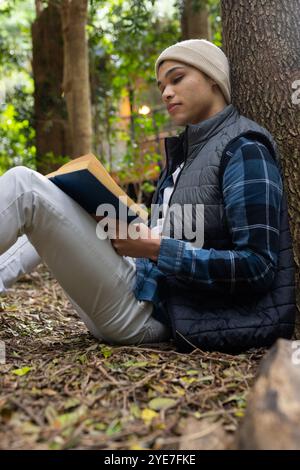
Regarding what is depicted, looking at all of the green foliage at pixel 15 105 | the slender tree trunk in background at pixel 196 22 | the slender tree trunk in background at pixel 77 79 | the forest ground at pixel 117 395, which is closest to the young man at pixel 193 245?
the forest ground at pixel 117 395

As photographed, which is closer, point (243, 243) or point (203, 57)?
point (243, 243)

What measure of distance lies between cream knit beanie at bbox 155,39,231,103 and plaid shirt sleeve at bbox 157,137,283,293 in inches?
23.0

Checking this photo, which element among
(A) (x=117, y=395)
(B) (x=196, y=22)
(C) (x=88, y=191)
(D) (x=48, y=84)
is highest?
(B) (x=196, y=22)

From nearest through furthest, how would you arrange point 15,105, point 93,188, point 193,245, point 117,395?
point 117,395
point 93,188
point 193,245
point 15,105

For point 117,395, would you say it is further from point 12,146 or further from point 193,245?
point 12,146

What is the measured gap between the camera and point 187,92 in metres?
2.60

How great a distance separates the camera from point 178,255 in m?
2.24

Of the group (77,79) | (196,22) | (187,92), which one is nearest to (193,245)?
(187,92)

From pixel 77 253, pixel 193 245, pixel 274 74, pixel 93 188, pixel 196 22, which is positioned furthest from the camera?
pixel 196 22

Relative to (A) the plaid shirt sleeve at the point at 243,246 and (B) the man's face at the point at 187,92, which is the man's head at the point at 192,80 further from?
(A) the plaid shirt sleeve at the point at 243,246

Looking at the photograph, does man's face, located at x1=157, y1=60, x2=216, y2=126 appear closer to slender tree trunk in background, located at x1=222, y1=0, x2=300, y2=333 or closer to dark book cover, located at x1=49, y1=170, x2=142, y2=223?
slender tree trunk in background, located at x1=222, y1=0, x2=300, y2=333

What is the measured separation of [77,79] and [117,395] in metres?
4.32

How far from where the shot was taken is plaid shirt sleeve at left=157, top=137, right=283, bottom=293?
7.26ft
